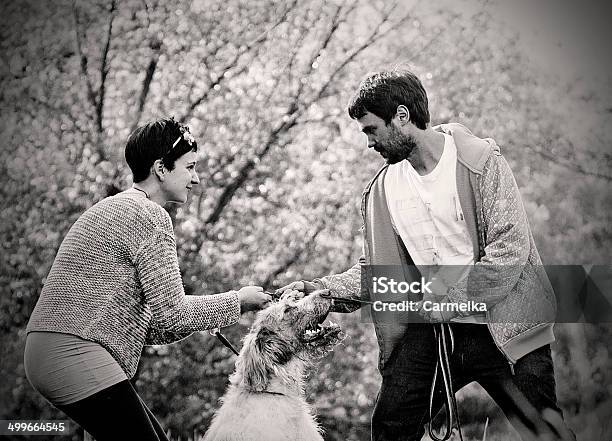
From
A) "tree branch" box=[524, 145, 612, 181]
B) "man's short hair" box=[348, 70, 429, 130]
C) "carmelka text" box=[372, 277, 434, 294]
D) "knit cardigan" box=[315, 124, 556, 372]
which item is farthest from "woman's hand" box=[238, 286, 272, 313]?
"tree branch" box=[524, 145, 612, 181]

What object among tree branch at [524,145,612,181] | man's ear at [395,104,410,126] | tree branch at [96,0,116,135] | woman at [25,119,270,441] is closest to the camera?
woman at [25,119,270,441]

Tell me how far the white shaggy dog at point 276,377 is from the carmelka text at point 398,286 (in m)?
0.26

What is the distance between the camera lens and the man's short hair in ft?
9.25

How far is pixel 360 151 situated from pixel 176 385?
150 cm

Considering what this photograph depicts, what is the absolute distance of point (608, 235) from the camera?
3.24 metres

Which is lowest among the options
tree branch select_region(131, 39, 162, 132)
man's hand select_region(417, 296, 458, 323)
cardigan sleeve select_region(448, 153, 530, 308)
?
man's hand select_region(417, 296, 458, 323)

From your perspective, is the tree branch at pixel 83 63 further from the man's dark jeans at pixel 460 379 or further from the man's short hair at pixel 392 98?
the man's dark jeans at pixel 460 379

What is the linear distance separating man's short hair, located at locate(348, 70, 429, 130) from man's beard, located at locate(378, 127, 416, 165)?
0.06m

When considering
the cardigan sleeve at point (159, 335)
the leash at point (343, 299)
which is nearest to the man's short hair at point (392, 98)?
the leash at point (343, 299)

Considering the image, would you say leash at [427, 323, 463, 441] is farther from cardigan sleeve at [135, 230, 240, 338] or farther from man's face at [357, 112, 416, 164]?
cardigan sleeve at [135, 230, 240, 338]

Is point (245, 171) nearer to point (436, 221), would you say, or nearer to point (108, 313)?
point (436, 221)

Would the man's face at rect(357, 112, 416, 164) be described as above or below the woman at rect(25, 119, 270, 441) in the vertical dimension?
above

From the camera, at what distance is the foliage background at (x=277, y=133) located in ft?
10.8

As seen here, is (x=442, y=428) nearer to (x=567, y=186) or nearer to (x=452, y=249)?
(x=452, y=249)
